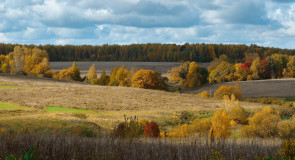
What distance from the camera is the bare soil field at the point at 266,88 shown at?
311 ft

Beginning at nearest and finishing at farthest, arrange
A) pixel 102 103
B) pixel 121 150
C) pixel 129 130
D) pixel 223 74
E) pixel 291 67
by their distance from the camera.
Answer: pixel 121 150, pixel 129 130, pixel 102 103, pixel 223 74, pixel 291 67

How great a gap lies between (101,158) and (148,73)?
87.8 metres

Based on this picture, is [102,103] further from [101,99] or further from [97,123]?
[97,123]

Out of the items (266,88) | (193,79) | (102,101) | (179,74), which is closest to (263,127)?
(102,101)

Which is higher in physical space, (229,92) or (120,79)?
(120,79)

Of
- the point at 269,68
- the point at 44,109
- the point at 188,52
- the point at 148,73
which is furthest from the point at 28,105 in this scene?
the point at 188,52

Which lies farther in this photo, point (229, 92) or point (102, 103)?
point (229, 92)

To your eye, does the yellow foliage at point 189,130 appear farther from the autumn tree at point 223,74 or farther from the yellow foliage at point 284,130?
the autumn tree at point 223,74

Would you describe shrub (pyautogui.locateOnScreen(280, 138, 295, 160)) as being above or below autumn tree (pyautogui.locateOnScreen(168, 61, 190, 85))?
above

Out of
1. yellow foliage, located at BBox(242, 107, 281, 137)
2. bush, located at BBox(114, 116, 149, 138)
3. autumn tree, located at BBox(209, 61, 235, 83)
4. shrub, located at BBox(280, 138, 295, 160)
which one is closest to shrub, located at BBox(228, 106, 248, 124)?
yellow foliage, located at BBox(242, 107, 281, 137)

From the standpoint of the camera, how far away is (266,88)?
102 m

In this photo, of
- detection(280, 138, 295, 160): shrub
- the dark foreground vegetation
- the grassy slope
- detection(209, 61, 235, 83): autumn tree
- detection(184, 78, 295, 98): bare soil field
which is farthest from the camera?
detection(209, 61, 235, 83): autumn tree

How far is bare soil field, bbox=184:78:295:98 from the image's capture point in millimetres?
94812

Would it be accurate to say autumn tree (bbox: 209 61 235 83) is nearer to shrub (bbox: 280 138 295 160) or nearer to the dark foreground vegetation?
the dark foreground vegetation
